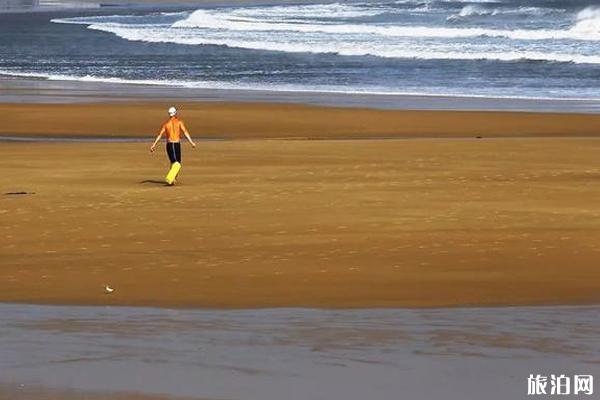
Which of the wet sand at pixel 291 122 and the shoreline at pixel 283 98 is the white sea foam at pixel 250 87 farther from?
the wet sand at pixel 291 122

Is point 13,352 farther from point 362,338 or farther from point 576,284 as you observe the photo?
point 576,284

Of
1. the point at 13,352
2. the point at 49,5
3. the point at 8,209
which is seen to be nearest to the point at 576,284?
the point at 13,352

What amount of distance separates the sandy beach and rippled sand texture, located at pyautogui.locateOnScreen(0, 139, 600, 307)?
1.1 inches

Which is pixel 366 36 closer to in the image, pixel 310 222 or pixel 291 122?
pixel 291 122

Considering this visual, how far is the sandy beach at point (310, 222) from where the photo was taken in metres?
12.7

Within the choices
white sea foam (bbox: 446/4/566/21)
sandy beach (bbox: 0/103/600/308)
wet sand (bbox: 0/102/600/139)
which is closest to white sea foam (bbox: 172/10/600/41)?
white sea foam (bbox: 446/4/566/21)

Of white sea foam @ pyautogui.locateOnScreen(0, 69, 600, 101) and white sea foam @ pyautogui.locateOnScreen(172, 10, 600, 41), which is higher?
white sea foam @ pyautogui.locateOnScreen(0, 69, 600, 101)

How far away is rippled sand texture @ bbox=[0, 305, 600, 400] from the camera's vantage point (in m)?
9.23

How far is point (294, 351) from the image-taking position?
33.4 ft

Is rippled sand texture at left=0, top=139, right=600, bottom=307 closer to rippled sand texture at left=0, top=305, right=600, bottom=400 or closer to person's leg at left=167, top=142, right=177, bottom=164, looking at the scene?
person's leg at left=167, top=142, right=177, bottom=164

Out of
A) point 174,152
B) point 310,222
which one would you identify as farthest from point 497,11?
point 310,222

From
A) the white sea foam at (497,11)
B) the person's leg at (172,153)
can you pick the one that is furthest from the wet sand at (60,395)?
the white sea foam at (497,11)

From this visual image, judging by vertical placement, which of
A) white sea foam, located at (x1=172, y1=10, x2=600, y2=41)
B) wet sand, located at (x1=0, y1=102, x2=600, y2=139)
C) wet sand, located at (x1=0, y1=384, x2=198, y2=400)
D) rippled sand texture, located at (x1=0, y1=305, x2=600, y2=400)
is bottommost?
white sea foam, located at (x1=172, y1=10, x2=600, y2=41)

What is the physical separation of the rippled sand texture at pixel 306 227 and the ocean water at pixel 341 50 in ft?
52.5
